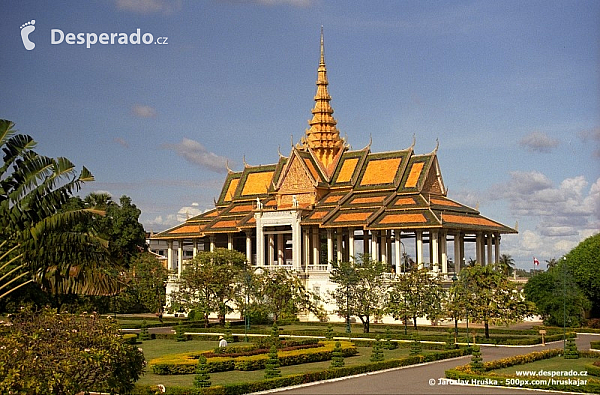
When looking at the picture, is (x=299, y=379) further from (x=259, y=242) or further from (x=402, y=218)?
(x=259, y=242)

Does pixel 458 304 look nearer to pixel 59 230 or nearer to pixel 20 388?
pixel 59 230

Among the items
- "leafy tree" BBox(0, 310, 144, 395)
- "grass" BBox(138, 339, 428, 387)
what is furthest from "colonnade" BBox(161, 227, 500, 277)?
"leafy tree" BBox(0, 310, 144, 395)

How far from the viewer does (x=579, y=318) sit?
4912 centimetres

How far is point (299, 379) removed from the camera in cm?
2616

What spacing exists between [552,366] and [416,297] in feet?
50.0

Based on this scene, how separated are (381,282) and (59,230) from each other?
27137 mm

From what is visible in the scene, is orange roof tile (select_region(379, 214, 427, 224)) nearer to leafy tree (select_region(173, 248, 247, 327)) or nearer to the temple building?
the temple building

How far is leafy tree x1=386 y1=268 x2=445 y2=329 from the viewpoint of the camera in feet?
146

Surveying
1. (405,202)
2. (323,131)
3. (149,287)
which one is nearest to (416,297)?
(405,202)

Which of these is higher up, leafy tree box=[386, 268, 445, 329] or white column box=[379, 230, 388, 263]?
white column box=[379, 230, 388, 263]

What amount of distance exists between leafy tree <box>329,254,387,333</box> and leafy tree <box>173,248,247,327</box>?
678 centimetres

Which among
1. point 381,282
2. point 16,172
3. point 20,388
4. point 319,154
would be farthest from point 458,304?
point 319,154

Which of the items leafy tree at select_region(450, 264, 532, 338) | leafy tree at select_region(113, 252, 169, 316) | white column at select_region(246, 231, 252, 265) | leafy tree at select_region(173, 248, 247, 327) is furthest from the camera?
white column at select_region(246, 231, 252, 265)

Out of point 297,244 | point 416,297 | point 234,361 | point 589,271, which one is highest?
point 297,244
